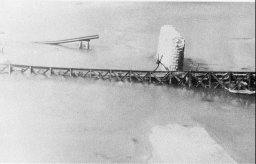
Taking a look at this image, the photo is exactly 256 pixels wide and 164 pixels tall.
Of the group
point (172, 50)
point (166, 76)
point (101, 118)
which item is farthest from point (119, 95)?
point (172, 50)

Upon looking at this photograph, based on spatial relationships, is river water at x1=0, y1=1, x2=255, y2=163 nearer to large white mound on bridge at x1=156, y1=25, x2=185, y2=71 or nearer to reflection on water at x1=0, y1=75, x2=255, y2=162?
reflection on water at x1=0, y1=75, x2=255, y2=162

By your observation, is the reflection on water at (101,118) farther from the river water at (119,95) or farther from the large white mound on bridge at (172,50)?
the large white mound on bridge at (172,50)

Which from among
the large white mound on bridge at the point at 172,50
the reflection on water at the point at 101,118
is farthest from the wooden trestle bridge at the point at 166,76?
the large white mound on bridge at the point at 172,50

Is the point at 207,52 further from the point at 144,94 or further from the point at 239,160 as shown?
the point at 239,160

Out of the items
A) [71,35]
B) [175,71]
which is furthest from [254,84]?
[71,35]

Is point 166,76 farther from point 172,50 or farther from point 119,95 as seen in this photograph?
point 119,95
